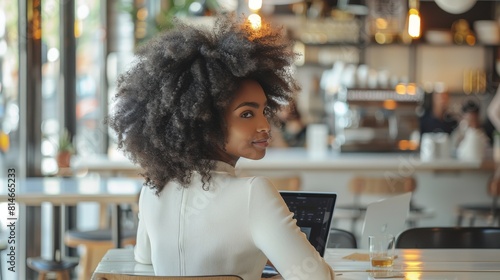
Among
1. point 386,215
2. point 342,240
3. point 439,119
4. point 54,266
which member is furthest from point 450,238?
point 439,119

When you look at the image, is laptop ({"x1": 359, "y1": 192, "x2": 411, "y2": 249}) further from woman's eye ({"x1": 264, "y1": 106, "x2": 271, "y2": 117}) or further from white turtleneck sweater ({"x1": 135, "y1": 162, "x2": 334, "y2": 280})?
white turtleneck sweater ({"x1": 135, "y1": 162, "x2": 334, "y2": 280})

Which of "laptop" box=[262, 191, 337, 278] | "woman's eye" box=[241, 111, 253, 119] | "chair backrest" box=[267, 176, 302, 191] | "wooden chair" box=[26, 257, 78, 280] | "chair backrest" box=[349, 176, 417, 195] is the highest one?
"woman's eye" box=[241, 111, 253, 119]

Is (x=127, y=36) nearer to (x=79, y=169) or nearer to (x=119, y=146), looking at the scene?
(x=79, y=169)

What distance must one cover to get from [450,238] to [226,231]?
5.63 ft

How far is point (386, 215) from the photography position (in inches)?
105

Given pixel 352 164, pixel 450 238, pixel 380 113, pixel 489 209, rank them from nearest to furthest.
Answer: pixel 450 238, pixel 489 209, pixel 352 164, pixel 380 113

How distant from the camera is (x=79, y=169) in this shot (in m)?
6.59

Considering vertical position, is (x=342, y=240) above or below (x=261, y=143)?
below

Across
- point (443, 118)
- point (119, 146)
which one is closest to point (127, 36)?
point (443, 118)

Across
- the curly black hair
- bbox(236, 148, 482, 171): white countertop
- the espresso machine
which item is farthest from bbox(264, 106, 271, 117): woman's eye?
the espresso machine

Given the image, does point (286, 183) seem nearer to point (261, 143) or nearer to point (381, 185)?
point (381, 185)

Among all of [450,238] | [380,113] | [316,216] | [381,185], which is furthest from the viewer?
[380,113]

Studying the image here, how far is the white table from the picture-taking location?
8.33 ft

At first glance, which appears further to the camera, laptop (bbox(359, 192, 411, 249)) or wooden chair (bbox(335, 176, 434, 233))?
wooden chair (bbox(335, 176, 434, 233))
